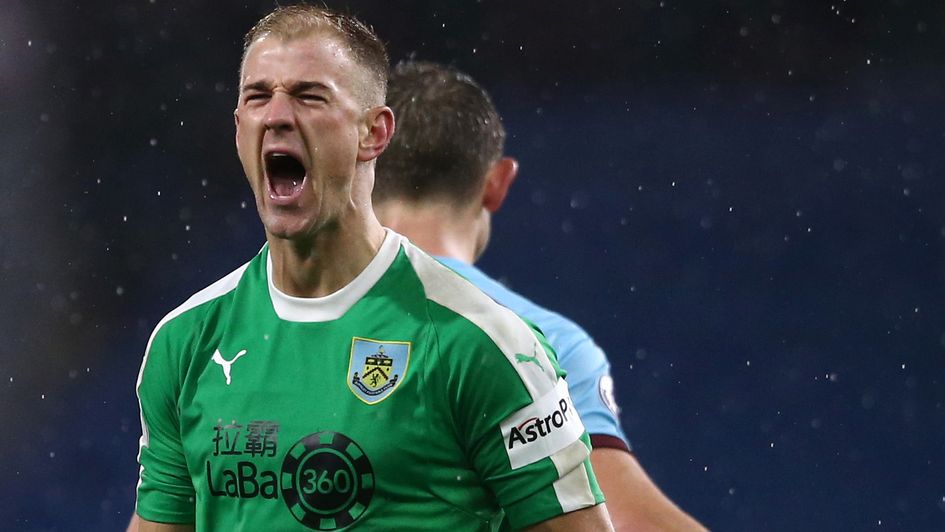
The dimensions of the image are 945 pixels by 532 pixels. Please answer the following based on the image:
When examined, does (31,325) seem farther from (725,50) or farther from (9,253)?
(725,50)

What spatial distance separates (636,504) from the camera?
8.30 feet

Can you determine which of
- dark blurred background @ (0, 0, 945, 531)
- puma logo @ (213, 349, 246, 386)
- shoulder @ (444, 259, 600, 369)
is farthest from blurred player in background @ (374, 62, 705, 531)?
dark blurred background @ (0, 0, 945, 531)

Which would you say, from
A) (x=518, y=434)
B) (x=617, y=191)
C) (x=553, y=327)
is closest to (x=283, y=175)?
(x=518, y=434)

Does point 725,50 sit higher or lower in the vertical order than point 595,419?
higher

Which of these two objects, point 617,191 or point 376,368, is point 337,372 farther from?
point 617,191

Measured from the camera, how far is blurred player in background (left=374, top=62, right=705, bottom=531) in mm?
2738

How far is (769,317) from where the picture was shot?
22.0 ft

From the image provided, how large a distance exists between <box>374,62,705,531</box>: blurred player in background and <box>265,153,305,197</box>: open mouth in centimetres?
65

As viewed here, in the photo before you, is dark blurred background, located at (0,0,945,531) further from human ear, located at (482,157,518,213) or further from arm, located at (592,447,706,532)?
arm, located at (592,447,706,532)

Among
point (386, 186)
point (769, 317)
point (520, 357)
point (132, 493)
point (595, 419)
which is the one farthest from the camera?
point (769, 317)

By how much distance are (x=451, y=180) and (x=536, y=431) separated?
3.89 feet

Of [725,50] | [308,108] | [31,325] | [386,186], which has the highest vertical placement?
[725,50]

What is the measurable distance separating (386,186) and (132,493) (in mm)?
3723

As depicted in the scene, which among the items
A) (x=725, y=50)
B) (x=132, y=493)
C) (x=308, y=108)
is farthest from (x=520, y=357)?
(x=725, y=50)
